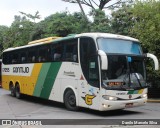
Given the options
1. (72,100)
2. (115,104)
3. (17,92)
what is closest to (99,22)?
(17,92)

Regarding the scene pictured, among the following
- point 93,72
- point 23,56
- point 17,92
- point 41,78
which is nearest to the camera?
point 93,72

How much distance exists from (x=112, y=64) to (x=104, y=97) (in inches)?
51.1

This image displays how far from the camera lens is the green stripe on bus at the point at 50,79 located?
16.7 m

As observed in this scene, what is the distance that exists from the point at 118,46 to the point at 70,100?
131 inches

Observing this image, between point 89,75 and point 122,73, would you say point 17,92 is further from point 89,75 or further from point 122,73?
point 122,73

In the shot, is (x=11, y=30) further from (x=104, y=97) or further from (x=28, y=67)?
(x=104, y=97)

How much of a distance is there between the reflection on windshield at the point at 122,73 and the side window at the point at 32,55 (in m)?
6.54

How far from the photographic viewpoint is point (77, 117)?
1342 cm

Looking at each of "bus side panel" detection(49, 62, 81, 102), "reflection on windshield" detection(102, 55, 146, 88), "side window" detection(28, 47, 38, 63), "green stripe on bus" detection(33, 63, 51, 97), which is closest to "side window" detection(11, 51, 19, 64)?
"side window" detection(28, 47, 38, 63)

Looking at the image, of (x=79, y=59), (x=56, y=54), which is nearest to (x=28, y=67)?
(x=56, y=54)

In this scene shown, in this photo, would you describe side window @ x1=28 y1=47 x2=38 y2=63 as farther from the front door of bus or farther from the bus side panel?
the front door of bus

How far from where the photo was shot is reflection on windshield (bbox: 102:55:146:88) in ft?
43.9

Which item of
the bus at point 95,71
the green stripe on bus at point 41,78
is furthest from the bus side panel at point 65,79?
the green stripe on bus at point 41,78

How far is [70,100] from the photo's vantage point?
1557 centimetres
